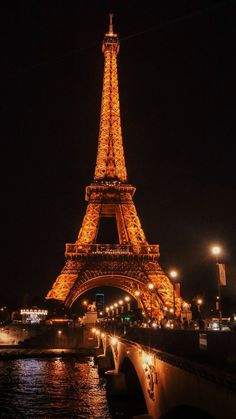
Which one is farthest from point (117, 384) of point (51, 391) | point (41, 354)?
point (41, 354)

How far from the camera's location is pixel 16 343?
259 feet

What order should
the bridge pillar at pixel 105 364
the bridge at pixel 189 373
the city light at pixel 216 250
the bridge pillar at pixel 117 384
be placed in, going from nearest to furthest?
the bridge at pixel 189 373, the city light at pixel 216 250, the bridge pillar at pixel 117 384, the bridge pillar at pixel 105 364

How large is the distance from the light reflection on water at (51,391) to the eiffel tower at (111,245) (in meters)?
17.7

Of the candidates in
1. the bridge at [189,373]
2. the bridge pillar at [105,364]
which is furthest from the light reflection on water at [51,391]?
the bridge at [189,373]

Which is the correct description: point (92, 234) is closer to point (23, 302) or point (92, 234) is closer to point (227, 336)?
point (23, 302)

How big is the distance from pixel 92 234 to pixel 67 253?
224 inches

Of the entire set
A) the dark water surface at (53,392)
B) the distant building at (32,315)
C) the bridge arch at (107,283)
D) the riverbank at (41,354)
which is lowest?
the dark water surface at (53,392)

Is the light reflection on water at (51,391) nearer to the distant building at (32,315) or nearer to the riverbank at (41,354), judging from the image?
the riverbank at (41,354)

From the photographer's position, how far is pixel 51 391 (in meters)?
35.4

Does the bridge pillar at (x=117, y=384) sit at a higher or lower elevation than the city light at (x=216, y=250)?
lower

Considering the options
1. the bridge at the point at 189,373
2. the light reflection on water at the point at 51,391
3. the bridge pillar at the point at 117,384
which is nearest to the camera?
the bridge at the point at 189,373

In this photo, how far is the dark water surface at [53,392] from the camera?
91.5 ft

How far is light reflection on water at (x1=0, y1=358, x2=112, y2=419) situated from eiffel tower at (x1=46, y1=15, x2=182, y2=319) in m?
17.7

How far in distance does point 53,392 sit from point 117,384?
5.71 m
